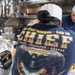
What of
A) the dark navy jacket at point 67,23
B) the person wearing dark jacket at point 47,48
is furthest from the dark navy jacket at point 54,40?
the dark navy jacket at point 67,23

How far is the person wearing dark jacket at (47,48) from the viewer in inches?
41.9

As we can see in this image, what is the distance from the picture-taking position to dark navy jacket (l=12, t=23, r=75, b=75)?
1.06m

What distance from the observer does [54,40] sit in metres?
1.06

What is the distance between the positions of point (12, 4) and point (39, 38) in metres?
2.39

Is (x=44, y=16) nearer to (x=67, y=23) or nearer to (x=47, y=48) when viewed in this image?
(x=47, y=48)

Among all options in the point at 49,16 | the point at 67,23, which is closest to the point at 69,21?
the point at 67,23

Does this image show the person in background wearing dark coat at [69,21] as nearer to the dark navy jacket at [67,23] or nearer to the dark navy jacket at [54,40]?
the dark navy jacket at [67,23]

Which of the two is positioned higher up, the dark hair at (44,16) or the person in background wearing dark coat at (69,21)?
the dark hair at (44,16)

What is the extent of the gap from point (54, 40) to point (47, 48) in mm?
62

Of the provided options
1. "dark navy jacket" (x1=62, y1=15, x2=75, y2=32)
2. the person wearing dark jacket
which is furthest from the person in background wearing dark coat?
the person wearing dark jacket

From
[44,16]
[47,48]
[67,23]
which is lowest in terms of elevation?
[67,23]

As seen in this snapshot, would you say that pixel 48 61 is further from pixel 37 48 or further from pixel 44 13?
pixel 44 13

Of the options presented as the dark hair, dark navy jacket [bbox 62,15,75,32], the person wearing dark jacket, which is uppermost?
the dark hair

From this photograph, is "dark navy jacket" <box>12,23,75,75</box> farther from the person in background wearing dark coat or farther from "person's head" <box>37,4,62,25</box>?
the person in background wearing dark coat
